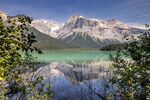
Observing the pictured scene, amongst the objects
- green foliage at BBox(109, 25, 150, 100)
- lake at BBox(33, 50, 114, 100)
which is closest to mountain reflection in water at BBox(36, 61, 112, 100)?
lake at BBox(33, 50, 114, 100)

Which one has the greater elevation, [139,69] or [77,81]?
[139,69]

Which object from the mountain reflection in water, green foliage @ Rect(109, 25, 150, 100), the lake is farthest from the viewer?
the lake

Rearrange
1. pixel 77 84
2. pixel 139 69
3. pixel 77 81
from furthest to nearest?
pixel 77 81 < pixel 77 84 < pixel 139 69

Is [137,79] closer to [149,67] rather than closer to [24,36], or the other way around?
[149,67]

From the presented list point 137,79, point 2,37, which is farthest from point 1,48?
point 137,79

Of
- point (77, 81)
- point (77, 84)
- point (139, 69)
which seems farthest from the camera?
point (77, 81)

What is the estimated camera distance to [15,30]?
6105 mm

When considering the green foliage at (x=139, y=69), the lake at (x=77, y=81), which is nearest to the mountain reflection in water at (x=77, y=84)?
the lake at (x=77, y=81)

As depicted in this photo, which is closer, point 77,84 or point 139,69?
point 139,69

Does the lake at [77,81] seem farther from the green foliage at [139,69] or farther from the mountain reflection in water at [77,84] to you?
the green foliage at [139,69]

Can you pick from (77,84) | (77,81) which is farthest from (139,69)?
(77,81)

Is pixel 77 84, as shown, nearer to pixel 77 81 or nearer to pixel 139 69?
pixel 77 81

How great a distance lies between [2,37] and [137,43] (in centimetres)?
1503

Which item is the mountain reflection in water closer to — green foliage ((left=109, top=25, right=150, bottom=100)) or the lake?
the lake
